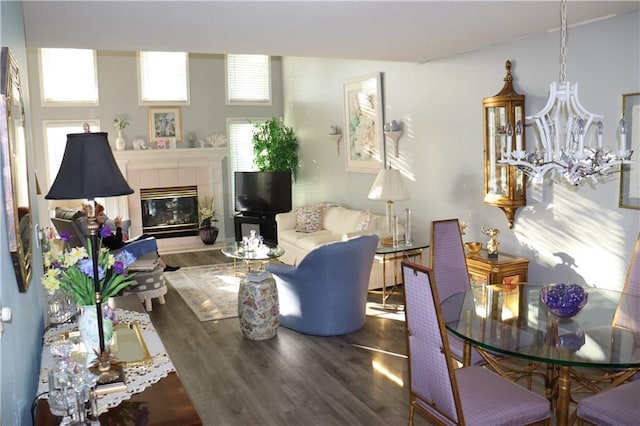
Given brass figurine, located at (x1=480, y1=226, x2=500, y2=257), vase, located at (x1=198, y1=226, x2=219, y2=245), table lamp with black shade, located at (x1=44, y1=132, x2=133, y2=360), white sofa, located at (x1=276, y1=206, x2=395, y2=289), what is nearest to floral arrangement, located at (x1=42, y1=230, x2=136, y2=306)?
table lamp with black shade, located at (x1=44, y1=132, x2=133, y2=360)

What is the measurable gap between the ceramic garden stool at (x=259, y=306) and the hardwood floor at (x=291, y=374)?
0.10 metres

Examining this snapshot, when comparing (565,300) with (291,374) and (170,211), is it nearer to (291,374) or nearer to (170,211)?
(291,374)

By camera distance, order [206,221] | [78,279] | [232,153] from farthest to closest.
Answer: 1. [232,153]
2. [206,221]
3. [78,279]

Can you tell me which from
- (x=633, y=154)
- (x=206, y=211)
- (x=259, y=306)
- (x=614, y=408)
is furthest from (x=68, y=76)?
(x=614, y=408)

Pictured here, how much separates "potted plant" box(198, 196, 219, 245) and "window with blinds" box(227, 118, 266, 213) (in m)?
0.47

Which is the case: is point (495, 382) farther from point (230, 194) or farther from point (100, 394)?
point (230, 194)

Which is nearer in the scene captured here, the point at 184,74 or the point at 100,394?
the point at 100,394

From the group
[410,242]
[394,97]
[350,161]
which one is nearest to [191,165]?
[350,161]

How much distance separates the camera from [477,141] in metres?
5.76

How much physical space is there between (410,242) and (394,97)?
197 centimetres

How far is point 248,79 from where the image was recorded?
10344mm

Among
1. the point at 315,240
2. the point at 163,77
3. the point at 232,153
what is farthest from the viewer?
the point at 232,153

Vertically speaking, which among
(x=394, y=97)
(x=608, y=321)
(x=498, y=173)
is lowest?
(x=608, y=321)

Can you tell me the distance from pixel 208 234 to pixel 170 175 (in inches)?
47.5
